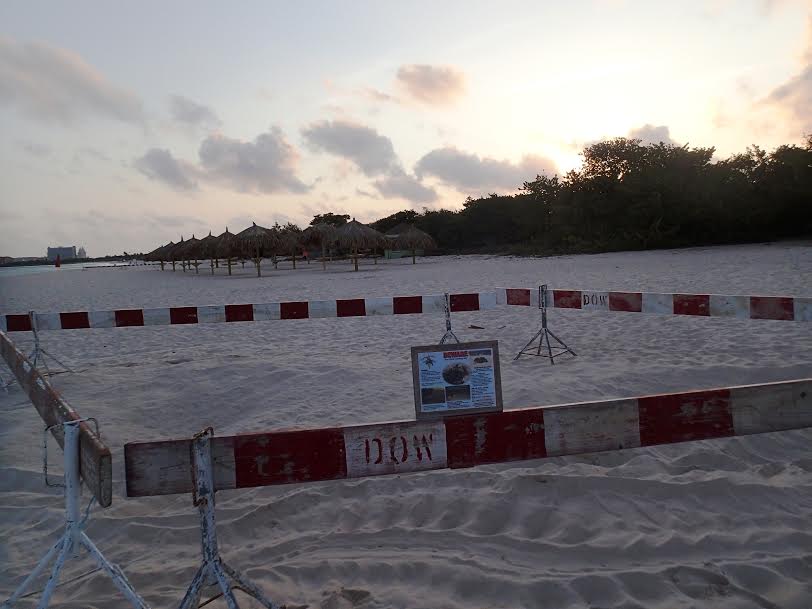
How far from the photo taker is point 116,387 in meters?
5.85

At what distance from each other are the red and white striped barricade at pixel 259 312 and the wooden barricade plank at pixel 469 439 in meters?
4.14

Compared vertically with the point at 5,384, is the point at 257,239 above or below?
above

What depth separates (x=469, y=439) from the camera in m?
2.05

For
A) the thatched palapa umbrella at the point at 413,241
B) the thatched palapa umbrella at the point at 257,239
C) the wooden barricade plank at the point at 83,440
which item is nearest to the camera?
the wooden barricade plank at the point at 83,440

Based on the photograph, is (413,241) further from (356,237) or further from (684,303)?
(684,303)

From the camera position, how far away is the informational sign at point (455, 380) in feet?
7.14

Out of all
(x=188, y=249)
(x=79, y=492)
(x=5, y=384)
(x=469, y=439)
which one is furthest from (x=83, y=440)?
(x=188, y=249)

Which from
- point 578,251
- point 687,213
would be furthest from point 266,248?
point 687,213

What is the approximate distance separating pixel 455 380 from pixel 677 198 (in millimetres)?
33193

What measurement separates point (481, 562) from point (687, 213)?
3331 centimetres

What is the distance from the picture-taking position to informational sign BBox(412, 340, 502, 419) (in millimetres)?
2178

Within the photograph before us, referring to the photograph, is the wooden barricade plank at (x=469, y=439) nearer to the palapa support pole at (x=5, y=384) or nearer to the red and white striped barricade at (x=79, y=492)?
the red and white striped barricade at (x=79, y=492)

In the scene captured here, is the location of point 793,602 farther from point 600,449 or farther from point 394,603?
point 394,603

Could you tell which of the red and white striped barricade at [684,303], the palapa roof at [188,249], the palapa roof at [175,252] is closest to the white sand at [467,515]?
the red and white striped barricade at [684,303]
